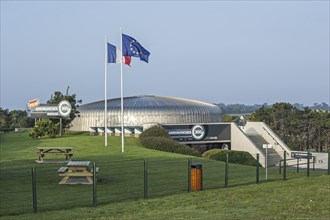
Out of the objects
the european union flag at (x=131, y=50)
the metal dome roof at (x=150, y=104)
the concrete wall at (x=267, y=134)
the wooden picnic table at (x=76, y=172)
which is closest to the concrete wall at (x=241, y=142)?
the concrete wall at (x=267, y=134)

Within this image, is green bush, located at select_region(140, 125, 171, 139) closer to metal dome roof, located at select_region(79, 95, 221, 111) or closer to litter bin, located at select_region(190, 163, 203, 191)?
metal dome roof, located at select_region(79, 95, 221, 111)

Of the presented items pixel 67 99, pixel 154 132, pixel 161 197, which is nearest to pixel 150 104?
pixel 67 99

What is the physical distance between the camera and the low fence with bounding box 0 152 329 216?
14.7 m

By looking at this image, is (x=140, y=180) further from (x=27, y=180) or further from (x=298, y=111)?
(x=298, y=111)

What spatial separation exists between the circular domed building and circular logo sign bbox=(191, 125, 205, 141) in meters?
13.6

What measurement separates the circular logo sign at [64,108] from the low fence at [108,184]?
2786cm

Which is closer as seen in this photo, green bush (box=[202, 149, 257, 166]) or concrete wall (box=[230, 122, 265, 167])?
green bush (box=[202, 149, 257, 166])

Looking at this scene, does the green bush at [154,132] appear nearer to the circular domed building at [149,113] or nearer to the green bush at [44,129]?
the green bush at [44,129]

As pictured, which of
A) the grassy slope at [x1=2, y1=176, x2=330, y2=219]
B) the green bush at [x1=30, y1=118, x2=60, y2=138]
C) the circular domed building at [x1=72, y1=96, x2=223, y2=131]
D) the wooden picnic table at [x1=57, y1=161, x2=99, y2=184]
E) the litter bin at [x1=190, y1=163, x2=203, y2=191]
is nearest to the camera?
the grassy slope at [x1=2, y1=176, x2=330, y2=219]

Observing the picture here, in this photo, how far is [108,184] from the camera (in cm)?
1909

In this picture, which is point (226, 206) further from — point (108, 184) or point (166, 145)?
point (166, 145)

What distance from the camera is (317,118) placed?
7281cm

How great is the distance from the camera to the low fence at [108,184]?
580 inches

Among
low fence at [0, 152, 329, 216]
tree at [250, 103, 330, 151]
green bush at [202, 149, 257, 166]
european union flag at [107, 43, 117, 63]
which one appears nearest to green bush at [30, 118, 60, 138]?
european union flag at [107, 43, 117, 63]
